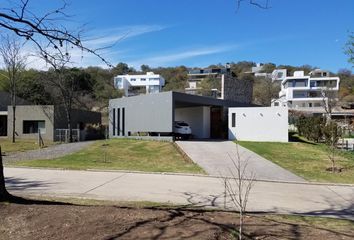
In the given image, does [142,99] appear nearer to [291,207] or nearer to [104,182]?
[104,182]

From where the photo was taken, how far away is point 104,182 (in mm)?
13594

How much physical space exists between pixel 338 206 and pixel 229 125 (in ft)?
87.7

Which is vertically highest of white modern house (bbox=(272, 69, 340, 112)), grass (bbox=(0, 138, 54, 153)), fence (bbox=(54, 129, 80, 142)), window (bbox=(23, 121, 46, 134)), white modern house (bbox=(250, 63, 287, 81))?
white modern house (bbox=(250, 63, 287, 81))

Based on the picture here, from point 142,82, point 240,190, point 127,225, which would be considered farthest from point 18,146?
point 142,82

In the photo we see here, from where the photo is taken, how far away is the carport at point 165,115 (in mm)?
33062

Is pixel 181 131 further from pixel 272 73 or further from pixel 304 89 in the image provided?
pixel 272 73

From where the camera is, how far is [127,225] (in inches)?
227

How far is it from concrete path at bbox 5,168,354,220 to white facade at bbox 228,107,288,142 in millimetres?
20513

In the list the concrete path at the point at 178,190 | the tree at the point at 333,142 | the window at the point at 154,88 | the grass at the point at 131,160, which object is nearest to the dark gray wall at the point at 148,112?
the grass at the point at 131,160

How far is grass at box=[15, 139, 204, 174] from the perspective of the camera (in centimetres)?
1848

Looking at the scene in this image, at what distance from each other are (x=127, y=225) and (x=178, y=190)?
6.49 meters

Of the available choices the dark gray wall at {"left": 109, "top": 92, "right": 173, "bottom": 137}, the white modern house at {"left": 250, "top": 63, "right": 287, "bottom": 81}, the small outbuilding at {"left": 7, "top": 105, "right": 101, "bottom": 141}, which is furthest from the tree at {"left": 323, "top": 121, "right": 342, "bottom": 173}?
the white modern house at {"left": 250, "top": 63, "right": 287, "bottom": 81}

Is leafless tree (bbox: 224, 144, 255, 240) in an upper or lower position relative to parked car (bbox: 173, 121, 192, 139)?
lower

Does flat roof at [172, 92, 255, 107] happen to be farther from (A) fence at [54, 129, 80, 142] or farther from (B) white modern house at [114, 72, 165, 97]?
(B) white modern house at [114, 72, 165, 97]
